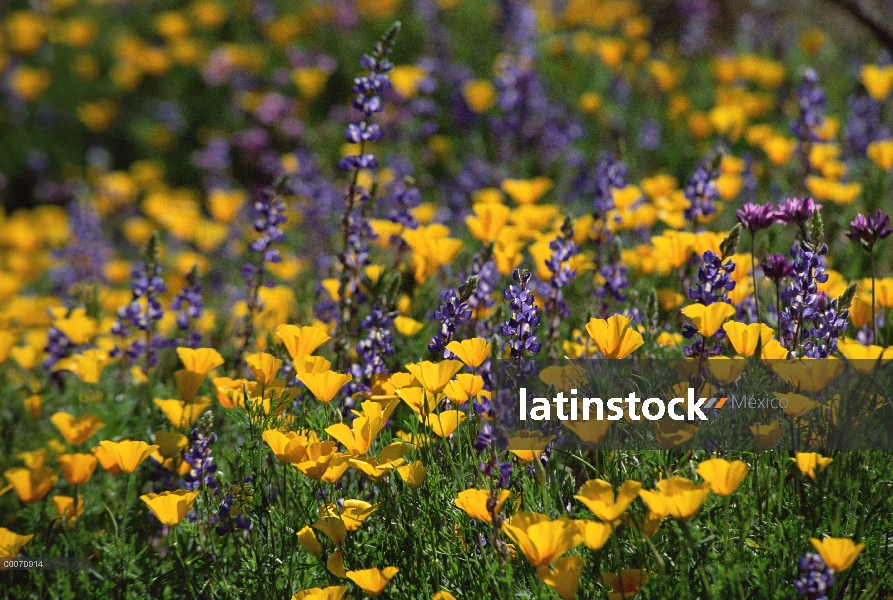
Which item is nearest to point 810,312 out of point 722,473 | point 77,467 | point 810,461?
point 810,461

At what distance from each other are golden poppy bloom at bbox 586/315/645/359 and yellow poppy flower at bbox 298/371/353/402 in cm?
52

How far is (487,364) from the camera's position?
2172mm

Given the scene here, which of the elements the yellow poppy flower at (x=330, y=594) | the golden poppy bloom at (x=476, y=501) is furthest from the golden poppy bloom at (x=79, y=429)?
the golden poppy bloom at (x=476, y=501)

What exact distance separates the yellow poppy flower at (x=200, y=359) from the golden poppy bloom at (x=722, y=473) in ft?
3.65

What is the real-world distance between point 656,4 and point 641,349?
5.36 m

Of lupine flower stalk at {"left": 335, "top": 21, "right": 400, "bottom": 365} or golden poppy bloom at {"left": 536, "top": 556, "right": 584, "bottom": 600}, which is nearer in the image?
golden poppy bloom at {"left": 536, "top": 556, "right": 584, "bottom": 600}

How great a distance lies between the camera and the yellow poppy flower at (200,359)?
2.07 metres

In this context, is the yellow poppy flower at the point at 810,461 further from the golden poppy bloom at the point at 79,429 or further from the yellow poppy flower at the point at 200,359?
the golden poppy bloom at the point at 79,429

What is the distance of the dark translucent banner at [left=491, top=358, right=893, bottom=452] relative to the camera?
5.81ft

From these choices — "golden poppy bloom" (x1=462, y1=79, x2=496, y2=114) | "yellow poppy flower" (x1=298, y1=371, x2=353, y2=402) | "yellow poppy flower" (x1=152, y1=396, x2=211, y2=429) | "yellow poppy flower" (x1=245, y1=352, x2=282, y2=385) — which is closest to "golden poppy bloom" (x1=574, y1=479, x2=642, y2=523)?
"yellow poppy flower" (x1=298, y1=371, x2=353, y2=402)

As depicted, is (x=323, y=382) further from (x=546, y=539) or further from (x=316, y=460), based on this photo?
(x=546, y=539)

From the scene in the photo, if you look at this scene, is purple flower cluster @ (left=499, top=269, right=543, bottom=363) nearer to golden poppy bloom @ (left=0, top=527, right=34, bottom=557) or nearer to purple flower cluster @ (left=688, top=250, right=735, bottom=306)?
purple flower cluster @ (left=688, top=250, right=735, bottom=306)

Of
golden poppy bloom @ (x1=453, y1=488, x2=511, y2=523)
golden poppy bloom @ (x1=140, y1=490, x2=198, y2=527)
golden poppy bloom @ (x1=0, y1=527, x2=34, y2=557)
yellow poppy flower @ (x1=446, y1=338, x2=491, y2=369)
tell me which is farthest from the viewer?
golden poppy bloom @ (x1=0, y1=527, x2=34, y2=557)

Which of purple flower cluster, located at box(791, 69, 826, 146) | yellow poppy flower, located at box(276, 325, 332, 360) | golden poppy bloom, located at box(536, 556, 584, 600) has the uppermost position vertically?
purple flower cluster, located at box(791, 69, 826, 146)
